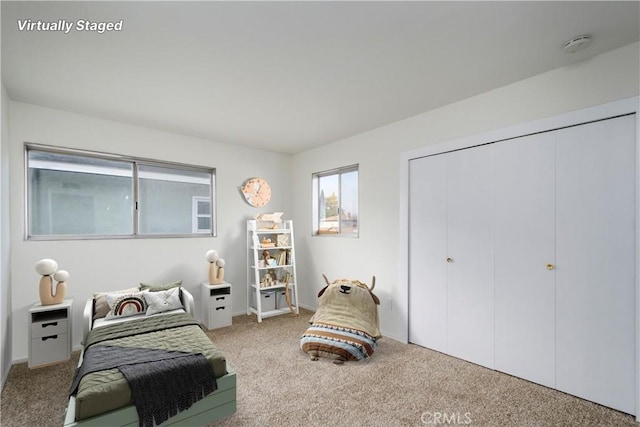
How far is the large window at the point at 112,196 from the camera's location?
124 inches

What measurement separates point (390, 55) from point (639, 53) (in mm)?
1599

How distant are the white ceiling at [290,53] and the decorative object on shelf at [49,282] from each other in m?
1.54

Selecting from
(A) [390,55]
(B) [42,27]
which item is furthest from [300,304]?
(B) [42,27]

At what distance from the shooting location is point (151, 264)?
366 cm

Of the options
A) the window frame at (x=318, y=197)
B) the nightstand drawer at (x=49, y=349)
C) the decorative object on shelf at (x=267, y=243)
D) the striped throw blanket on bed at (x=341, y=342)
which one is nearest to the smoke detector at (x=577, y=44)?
the window frame at (x=318, y=197)

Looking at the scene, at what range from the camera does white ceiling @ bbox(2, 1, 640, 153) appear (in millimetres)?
1705

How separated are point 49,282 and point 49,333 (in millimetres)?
457

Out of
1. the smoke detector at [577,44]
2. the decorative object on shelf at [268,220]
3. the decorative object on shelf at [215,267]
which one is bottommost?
the decorative object on shelf at [215,267]

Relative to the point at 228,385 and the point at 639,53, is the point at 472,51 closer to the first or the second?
the point at 639,53

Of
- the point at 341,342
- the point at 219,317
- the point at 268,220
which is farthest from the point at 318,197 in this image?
the point at 341,342

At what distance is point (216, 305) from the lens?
3.78 m

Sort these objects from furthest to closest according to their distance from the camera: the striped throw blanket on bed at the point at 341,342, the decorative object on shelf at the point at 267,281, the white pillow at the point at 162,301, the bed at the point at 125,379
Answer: the decorative object on shelf at the point at 267,281, the white pillow at the point at 162,301, the striped throw blanket on bed at the point at 341,342, the bed at the point at 125,379

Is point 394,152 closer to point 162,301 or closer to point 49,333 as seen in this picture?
point 162,301

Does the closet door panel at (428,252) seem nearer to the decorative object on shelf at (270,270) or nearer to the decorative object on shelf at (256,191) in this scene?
the decorative object on shelf at (270,270)
